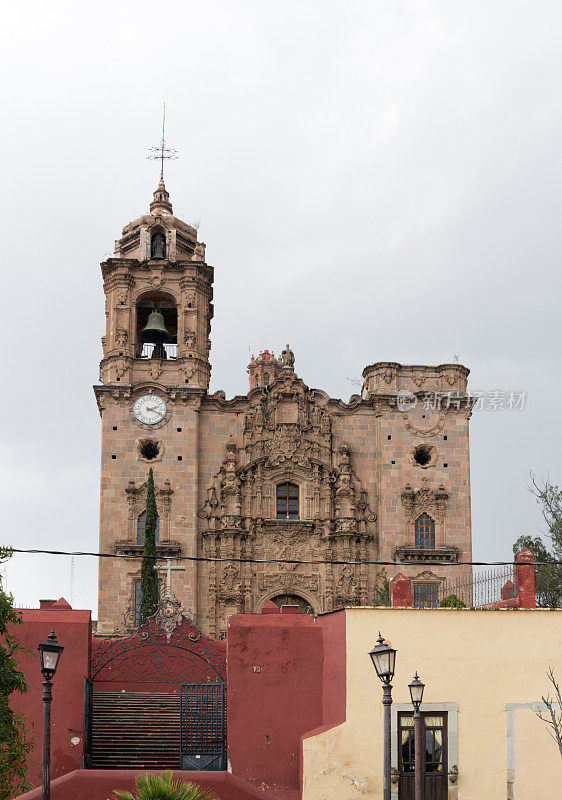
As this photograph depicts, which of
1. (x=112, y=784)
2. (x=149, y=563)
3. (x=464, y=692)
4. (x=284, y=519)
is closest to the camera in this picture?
(x=112, y=784)

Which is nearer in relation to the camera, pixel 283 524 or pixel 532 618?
pixel 532 618

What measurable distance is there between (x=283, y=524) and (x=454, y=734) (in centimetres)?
2038

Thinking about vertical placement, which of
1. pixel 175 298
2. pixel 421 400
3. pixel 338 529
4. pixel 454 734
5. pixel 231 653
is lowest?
pixel 454 734

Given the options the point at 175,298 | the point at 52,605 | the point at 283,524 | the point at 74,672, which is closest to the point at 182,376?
the point at 175,298

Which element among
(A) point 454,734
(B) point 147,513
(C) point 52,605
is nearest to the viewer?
(A) point 454,734

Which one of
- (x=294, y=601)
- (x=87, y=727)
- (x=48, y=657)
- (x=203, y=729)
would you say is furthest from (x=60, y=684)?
(x=294, y=601)

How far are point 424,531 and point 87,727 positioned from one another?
21591 millimetres

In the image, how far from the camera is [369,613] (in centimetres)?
2230

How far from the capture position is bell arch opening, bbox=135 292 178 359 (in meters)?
43.8

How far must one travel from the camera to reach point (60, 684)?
892 inches

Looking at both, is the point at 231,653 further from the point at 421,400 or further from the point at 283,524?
the point at 421,400

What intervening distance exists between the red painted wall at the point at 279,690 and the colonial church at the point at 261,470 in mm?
17437

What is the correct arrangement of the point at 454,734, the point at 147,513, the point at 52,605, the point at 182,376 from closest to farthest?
the point at 454,734 < the point at 52,605 < the point at 147,513 < the point at 182,376

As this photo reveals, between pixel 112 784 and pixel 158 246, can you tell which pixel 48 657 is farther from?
pixel 158 246
